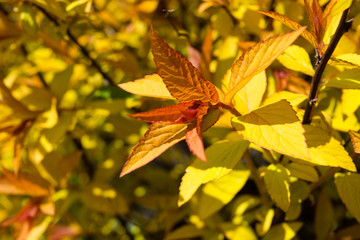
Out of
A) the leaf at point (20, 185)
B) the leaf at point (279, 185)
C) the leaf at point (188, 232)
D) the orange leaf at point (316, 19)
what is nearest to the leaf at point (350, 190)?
the leaf at point (279, 185)

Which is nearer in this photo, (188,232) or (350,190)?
(350,190)

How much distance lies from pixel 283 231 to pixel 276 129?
415mm

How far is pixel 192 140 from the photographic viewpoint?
576 mm

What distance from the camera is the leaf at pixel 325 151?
607 millimetres

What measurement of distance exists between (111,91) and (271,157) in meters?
0.70

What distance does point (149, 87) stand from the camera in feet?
2.32

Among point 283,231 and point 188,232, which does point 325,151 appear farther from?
point 188,232

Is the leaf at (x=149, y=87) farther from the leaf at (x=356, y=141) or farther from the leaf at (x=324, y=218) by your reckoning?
the leaf at (x=324, y=218)

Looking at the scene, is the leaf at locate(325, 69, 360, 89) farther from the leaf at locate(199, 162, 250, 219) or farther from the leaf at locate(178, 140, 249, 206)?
the leaf at locate(199, 162, 250, 219)

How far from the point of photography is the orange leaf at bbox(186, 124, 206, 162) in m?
0.54

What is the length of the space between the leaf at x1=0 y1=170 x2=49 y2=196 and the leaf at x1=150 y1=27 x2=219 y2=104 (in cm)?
76

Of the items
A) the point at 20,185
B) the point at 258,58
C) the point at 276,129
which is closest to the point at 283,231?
the point at 276,129

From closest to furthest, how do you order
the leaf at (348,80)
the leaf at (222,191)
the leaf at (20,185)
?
the leaf at (348,80) < the leaf at (222,191) < the leaf at (20,185)

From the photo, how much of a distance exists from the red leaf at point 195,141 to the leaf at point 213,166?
0.14m
